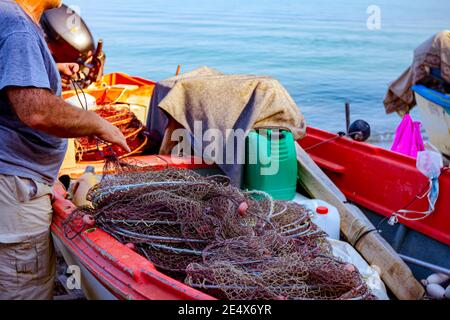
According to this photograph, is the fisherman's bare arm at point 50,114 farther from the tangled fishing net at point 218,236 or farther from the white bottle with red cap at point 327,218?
the white bottle with red cap at point 327,218

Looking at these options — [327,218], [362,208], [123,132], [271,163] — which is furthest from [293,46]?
[327,218]

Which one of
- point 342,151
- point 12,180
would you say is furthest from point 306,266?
point 342,151

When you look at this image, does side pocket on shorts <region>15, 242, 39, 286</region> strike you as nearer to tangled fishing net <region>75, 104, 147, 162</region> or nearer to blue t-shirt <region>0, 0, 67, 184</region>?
blue t-shirt <region>0, 0, 67, 184</region>

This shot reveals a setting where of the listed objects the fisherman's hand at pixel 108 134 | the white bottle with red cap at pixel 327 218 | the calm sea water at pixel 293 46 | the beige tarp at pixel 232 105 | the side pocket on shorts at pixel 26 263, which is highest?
the fisherman's hand at pixel 108 134

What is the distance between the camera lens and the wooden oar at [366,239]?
3908mm

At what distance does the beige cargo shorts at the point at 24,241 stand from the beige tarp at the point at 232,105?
65.1 inches

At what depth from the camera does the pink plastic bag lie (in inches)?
264

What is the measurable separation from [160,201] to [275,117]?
173cm

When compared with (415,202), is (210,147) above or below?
above

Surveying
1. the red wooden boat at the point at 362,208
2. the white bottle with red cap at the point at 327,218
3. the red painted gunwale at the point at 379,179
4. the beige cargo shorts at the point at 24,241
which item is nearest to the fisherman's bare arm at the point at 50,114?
the beige cargo shorts at the point at 24,241

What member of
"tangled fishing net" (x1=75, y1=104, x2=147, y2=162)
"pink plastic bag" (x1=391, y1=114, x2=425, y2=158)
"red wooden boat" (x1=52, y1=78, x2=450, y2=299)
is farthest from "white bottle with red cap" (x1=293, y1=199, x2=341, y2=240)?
"pink plastic bag" (x1=391, y1=114, x2=425, y2=158)

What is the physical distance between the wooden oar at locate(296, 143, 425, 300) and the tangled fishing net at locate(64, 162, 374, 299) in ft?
2.05

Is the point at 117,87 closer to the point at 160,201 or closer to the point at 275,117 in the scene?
the point at 275,117
